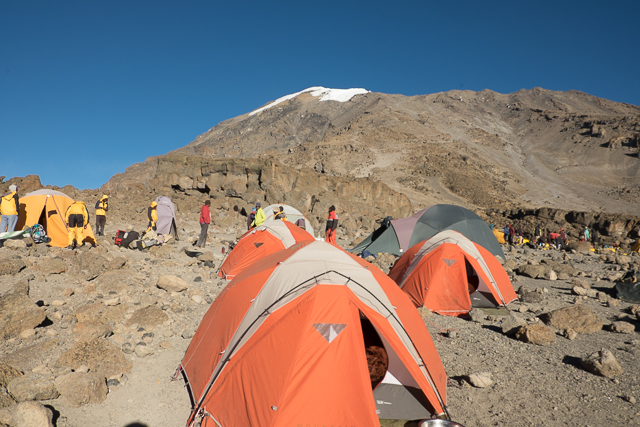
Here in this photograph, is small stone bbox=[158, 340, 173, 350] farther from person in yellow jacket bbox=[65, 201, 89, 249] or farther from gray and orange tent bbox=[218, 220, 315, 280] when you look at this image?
A: person in yellow jacket bbox=[65, 201, 89, 249]

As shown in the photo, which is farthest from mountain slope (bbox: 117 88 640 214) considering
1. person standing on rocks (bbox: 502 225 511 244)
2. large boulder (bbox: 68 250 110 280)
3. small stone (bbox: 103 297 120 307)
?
small stone (bbox: 103 297 120 307)

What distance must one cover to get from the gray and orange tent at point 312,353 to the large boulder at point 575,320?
3.72 metres

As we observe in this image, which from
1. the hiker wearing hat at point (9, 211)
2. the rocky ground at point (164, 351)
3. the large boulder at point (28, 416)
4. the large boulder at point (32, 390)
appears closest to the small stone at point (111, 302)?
the rocky ground at point (164, 351)

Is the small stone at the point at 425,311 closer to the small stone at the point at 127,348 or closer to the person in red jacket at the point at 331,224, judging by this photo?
the small stone at the point at 127,348

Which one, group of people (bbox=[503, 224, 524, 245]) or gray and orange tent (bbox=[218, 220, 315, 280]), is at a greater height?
gray and orange tent (bbox=[218, 220, 315, 280])

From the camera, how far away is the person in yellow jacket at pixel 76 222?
32.7ft

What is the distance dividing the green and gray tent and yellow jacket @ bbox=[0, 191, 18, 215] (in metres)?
10.8

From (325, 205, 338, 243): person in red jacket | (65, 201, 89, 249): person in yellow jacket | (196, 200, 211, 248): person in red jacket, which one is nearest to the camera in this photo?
(65, 201, 89, 249): person in yellow jacket

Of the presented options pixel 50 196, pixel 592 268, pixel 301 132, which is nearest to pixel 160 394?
pixel 50 196

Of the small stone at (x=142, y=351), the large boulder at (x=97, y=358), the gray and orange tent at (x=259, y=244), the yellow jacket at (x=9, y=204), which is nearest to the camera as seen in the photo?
the large boulder at (x=97, y=358)

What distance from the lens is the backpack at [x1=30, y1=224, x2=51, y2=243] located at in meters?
10.1

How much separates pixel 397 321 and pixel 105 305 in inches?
203

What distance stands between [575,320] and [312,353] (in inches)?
229

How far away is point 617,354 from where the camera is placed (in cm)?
558
